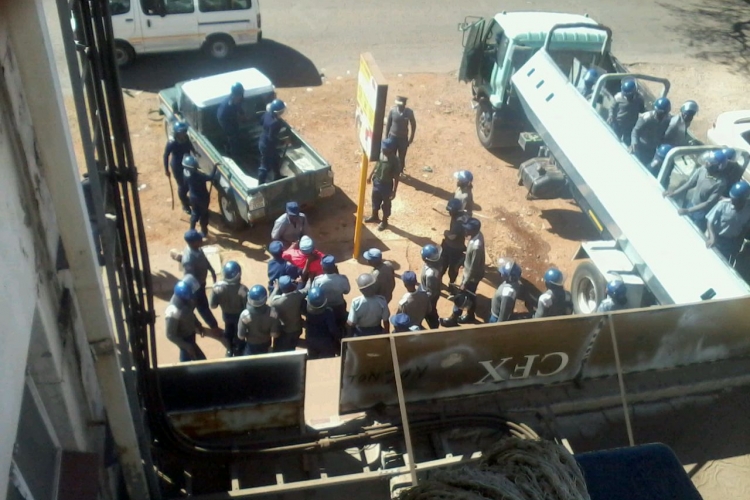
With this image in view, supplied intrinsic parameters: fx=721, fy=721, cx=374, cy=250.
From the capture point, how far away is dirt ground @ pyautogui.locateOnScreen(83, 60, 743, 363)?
9172 millimetres

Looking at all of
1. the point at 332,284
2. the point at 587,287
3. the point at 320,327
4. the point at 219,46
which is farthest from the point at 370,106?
the point at 219,46

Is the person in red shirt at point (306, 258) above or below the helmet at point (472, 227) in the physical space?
below

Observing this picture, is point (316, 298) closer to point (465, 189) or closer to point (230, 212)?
point (465, 189)

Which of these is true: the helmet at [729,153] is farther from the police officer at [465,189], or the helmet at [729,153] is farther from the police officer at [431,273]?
the police officer at [431,273]

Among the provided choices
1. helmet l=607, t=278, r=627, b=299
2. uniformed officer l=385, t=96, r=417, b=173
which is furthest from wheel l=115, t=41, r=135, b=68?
helmet l=607, t=278, r=627, b=299

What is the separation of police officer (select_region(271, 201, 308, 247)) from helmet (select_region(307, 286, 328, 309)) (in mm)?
1533

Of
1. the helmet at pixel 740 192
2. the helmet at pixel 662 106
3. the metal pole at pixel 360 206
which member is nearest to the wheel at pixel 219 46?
the metal pole at pixel 360 206

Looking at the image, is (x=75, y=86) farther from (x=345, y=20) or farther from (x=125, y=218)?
(x=345, y=20)

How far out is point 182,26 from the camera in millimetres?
12531

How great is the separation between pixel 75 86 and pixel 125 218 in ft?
3.44

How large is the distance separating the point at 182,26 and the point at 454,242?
718 centimetres

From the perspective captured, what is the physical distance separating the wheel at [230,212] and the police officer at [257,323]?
8.95 feet

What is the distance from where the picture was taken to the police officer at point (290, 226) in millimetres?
8055

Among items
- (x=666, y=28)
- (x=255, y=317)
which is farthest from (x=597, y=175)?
(x=666, y=28)
